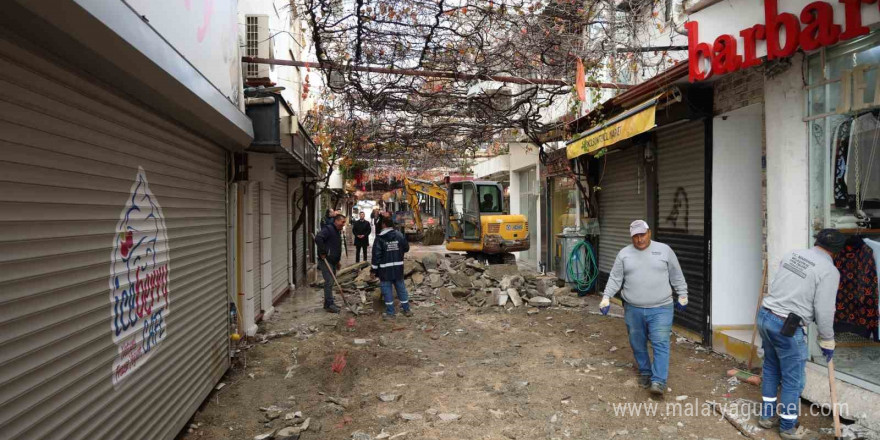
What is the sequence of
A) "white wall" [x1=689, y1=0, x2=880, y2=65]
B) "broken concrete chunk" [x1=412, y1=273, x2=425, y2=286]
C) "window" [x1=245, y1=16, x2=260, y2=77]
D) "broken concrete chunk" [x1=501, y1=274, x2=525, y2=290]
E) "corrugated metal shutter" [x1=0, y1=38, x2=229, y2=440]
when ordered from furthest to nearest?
1. "broken concrete chunk" [x1=412, y1=273, x2=425, y2=286]
2. "broken concrete chunk" [x1=501, y1=274, x2=525, y2=290]
3. "window" [x1=245, y1=16, x2=260, y2=77]
4. "white wall" [x1=689, y1=0, x2=880, y2=65]
5. "corrugated metal shutter" [x1=0, y1=38, x2=229, y2=440]

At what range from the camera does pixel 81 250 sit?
2650 millimetres

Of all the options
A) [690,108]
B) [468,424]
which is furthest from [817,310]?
[690,108]

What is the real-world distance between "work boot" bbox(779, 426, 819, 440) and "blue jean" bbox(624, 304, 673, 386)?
1.05 m

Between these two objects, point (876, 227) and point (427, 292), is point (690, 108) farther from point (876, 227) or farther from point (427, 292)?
point (427, 292)

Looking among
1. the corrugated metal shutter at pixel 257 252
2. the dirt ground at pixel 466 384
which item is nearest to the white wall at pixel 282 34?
the corrugated metal shutter at pixel 257 252

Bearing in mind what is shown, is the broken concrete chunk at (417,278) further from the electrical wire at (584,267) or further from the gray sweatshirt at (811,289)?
the gray sweatshirt at (811,289)

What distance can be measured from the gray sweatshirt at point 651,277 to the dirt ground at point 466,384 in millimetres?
975

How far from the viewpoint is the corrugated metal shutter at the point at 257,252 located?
8148mm

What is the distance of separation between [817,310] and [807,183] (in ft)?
5.01

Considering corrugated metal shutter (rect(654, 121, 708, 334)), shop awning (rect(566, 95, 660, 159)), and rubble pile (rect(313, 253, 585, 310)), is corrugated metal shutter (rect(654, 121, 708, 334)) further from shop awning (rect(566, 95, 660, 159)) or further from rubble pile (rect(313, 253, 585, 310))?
rubble pile (rect(313, 253, 585, 310))

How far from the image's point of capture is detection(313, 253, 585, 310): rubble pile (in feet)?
31.9

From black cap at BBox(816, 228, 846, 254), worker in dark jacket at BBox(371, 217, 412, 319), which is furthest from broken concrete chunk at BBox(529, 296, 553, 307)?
black cap at BBox(816, 228, 846, 254)

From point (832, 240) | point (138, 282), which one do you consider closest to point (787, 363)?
point (832, 240)

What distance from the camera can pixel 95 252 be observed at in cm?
280
